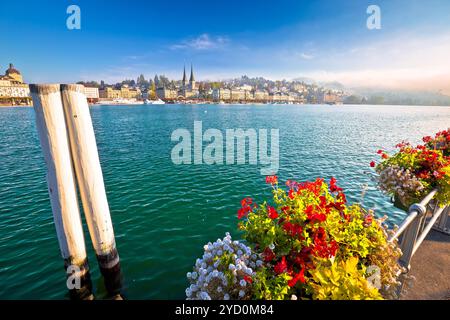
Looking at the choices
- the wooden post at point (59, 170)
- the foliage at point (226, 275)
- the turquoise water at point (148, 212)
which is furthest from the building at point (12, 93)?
the foliage at point (226, 275)

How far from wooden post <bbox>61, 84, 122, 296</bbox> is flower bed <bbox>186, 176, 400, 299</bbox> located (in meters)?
3.01

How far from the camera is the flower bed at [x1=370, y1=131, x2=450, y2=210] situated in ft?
20.1

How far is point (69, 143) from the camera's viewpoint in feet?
16.6

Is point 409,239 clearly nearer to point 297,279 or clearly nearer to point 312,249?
point 312,249

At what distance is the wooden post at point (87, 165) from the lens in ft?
16.0

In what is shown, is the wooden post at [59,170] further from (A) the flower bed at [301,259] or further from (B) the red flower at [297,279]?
(B) the red flower at [297,279]

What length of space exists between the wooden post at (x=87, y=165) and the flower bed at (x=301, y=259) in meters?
3.01

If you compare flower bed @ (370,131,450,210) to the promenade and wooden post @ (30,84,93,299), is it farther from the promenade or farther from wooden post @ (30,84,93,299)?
wooden post @ (30,84,93,299)

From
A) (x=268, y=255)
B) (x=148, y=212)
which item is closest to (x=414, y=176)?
(x=268, y=255)

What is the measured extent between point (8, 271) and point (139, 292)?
4994 millimetres

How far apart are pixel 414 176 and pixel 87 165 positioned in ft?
27.5

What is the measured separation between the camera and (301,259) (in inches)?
141
